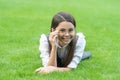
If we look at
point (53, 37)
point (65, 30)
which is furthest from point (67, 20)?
point (53, 37)

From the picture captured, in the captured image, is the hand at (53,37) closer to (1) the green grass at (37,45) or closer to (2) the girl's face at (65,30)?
(2) the girl's face at (65,30)

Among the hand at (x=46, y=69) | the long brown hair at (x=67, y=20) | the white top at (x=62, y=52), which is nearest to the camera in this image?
the hand at (x=46, y=69)

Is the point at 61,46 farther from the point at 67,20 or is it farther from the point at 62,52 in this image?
the point at 67,20

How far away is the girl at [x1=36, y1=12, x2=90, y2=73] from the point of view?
20.1ft

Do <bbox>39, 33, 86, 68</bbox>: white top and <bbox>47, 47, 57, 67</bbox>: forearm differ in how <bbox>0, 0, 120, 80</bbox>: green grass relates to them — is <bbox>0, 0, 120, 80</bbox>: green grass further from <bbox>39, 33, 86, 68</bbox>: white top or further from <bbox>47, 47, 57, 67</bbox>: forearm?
<bbox>47, 47, 57, 67</bbox>: forearm

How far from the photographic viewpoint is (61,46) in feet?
21.0

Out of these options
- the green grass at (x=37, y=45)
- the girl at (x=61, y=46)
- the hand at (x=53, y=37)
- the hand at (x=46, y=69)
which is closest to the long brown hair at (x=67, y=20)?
the girl at (x=61, y=46)

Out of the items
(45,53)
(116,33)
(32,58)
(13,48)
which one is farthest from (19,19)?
(45,53)

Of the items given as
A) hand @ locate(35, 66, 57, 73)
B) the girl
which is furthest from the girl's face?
hand @ locate(35, 66, 57, 73)

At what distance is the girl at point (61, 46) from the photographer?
6113 millimetres

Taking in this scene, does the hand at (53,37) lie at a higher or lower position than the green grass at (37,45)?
higher

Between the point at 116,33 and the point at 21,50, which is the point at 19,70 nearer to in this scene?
the point at 21,50

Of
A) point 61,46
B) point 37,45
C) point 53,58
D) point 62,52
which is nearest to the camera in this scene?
point 53,58

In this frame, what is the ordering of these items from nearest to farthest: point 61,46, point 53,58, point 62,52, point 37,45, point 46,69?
point 46,69 < point 53,58 < point 61,46 < point 62,52 < point 37,45
